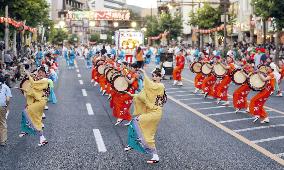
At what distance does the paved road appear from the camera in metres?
8.74

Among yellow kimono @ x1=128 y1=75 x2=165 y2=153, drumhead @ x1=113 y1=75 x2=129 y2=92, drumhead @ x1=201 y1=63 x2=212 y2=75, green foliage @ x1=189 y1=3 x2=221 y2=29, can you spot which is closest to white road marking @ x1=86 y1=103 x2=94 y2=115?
drumhead @ x1=113 y1=75 x2=129 y2=92

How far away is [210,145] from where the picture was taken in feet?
33.9

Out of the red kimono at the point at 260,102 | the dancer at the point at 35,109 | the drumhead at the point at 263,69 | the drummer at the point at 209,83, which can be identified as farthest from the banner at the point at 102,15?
the dancer at the point at 35,109

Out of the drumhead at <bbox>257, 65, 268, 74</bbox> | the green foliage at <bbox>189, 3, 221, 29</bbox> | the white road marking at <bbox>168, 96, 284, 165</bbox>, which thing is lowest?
the white road marking at <bbox>168, 96, 284, 165</bbox>

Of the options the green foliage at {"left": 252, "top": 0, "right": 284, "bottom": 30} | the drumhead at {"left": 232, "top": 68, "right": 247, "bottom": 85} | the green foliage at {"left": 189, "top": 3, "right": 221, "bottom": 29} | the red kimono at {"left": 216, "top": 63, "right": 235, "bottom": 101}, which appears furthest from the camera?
the green foliage at {"left": 189, "top": 3, "right": 221, "bottom": 29}

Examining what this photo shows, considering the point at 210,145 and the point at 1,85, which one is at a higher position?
the point at 1,85

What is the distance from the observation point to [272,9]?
3131 centimetres

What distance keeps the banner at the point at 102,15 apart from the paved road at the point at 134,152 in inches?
1910

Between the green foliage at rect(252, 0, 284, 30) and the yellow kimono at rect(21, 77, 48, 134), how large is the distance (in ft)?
78.5

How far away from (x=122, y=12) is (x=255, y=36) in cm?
1935

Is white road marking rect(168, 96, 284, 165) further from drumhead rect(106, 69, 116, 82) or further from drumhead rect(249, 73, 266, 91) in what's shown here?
drumhead rect(106, 69, 116, 82)

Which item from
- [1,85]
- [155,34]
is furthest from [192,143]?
[155,34]

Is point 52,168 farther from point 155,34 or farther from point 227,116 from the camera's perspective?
point 155,34

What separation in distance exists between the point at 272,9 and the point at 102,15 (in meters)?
36.8
